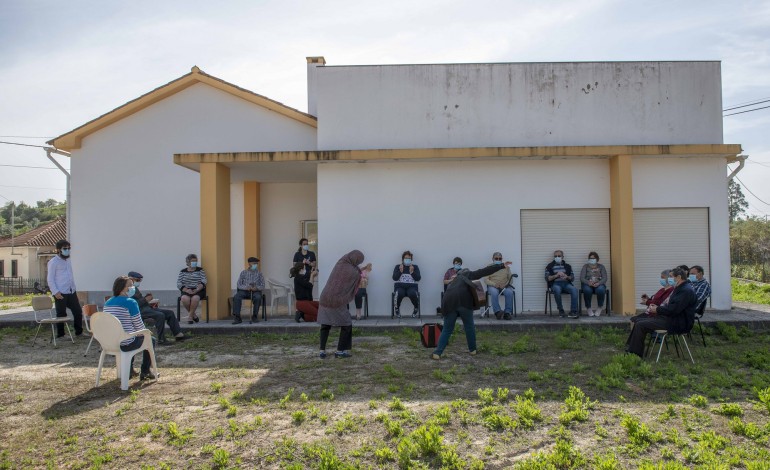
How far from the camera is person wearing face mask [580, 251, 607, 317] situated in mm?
11711

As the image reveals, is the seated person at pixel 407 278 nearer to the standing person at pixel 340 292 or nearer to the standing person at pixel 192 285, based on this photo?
the standing person at pixel 340 292

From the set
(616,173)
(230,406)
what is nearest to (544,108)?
(616,173)

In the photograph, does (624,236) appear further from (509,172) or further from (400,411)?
(400,411)

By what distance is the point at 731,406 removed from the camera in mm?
5699

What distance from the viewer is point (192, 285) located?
1157cm

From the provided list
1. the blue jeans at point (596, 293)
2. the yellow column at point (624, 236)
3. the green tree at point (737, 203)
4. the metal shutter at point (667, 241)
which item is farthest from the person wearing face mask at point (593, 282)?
the green tree at point (737, 203)

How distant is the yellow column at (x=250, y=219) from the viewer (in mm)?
15219

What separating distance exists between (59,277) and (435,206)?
286 inches

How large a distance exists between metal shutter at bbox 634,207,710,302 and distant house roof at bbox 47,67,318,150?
25.8 ft

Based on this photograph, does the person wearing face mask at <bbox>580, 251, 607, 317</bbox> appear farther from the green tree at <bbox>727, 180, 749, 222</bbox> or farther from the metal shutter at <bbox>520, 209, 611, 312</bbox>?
the green tree at <bbox>727, 180, 749, 222</bbox>

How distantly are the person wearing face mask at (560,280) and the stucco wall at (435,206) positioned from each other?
683 millimetres

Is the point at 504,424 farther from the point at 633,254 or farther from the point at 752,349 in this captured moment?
the point at 633,254

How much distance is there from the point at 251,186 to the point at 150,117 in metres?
3.02

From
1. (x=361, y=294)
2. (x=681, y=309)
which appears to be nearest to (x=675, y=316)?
(x=681, y=309)
